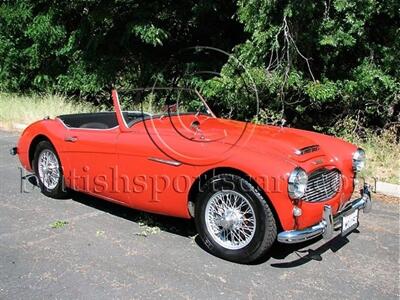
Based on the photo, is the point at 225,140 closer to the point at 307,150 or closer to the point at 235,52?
the point at 307,150

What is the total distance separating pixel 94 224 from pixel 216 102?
218 inches

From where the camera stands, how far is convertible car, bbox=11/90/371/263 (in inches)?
152

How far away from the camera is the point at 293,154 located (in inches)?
161

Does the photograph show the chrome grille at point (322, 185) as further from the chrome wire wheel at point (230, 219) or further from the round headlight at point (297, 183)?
the chrome wire wheel at point (230, 219)

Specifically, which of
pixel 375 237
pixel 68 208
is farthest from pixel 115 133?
pixel 375 237

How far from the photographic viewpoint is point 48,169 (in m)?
5.72

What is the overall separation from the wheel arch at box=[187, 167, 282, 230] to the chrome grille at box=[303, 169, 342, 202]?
294mm

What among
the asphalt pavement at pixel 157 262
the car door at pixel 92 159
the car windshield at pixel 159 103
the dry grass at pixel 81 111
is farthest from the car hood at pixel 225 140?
the asphalt pavement at pixel 157 262

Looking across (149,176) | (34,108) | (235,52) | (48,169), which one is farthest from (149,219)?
(34,108)

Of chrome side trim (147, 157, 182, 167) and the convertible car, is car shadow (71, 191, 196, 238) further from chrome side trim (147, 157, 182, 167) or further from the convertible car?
chrome side trim (147, 157, 182, 167)

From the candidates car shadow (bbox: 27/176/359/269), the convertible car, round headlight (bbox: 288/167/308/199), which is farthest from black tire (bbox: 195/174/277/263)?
round headlight (bbox: 288/167/308/199)

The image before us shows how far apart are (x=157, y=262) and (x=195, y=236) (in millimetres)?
694

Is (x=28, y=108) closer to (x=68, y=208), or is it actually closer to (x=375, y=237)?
(x=68, y=208)

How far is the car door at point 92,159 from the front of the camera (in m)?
4.84
